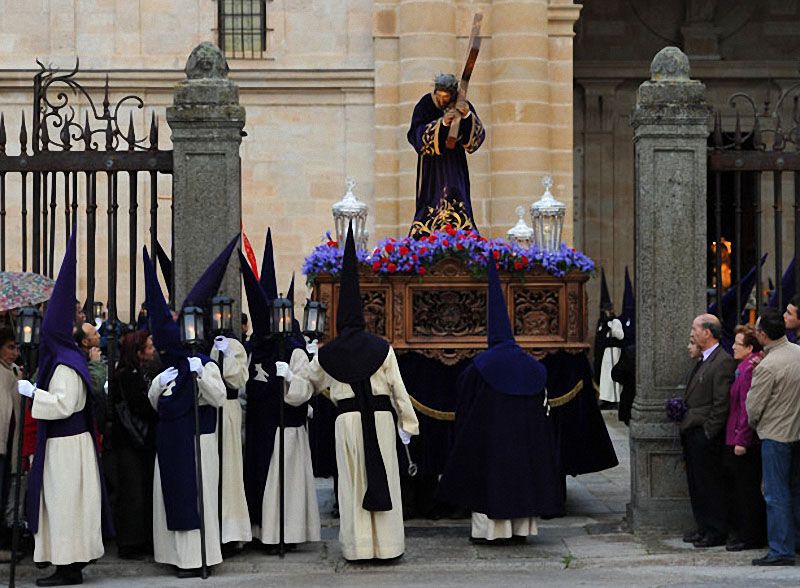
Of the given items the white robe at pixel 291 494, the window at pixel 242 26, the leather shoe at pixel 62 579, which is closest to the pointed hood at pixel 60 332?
the leather shoe at pixel 62 579

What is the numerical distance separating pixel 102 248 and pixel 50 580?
1223 cm

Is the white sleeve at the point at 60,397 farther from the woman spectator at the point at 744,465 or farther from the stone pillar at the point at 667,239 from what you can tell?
the woman spectator at the point at 744,465

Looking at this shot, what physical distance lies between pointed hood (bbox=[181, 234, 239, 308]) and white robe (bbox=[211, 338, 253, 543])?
0.36 meters

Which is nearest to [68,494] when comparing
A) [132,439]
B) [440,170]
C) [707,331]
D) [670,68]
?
[132,439]

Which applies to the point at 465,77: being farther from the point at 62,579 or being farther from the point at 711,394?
the point at 62,579

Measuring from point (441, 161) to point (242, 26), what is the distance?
412 inches

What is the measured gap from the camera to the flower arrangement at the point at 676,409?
11.8 metres

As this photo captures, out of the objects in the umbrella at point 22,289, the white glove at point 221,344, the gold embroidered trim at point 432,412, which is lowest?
the gold embroidered trim at point 432,412

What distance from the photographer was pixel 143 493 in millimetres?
11484

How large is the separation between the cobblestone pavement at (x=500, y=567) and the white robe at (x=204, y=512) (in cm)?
17

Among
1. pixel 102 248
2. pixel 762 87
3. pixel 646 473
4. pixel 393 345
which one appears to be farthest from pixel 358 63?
pixel 646 473

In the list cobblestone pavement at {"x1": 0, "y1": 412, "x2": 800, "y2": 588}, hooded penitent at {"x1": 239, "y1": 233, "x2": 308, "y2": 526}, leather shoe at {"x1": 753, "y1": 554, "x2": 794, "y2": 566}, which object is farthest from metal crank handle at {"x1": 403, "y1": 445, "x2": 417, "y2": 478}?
leather shoe at {"x1": 753, "y1": 554, "x2": 794, "y2": 566}

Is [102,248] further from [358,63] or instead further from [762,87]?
[762,87]

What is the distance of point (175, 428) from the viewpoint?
1105 centimetres
